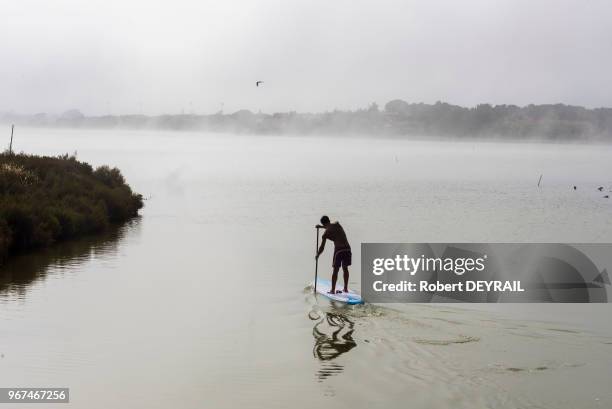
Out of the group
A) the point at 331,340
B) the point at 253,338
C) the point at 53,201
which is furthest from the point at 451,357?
the point at 53,201

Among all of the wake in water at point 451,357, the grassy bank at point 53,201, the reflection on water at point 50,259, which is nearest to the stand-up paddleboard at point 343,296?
the wake in water at point 451,357

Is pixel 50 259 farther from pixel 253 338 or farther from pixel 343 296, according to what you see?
pixel 253 338

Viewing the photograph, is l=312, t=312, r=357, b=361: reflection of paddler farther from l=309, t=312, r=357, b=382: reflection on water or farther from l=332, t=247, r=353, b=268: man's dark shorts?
l=332, t=247, r=353, b=268: man's dark shorts

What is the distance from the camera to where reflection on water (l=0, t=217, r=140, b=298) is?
61.3 ft

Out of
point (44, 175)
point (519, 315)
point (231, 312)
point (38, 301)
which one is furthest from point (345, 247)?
point (44, 175)

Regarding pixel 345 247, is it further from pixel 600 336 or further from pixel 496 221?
pixel 496 221

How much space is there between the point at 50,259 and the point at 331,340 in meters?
12.1

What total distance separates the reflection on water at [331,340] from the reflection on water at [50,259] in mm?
7477

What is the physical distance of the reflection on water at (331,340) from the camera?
41.6ft

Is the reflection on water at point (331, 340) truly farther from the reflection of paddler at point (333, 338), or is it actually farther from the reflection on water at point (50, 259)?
the reflection on water at point (50, 259)

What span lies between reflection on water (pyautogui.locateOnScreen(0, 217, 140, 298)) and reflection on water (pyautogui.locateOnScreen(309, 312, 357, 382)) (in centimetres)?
748

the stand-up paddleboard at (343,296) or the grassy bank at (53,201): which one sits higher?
the grassy bank at (53,201)

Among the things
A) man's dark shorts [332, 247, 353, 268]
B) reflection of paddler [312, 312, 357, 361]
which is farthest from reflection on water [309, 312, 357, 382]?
man's dark shorts [332, 247, 353, 268]

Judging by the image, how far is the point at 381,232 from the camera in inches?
1340
